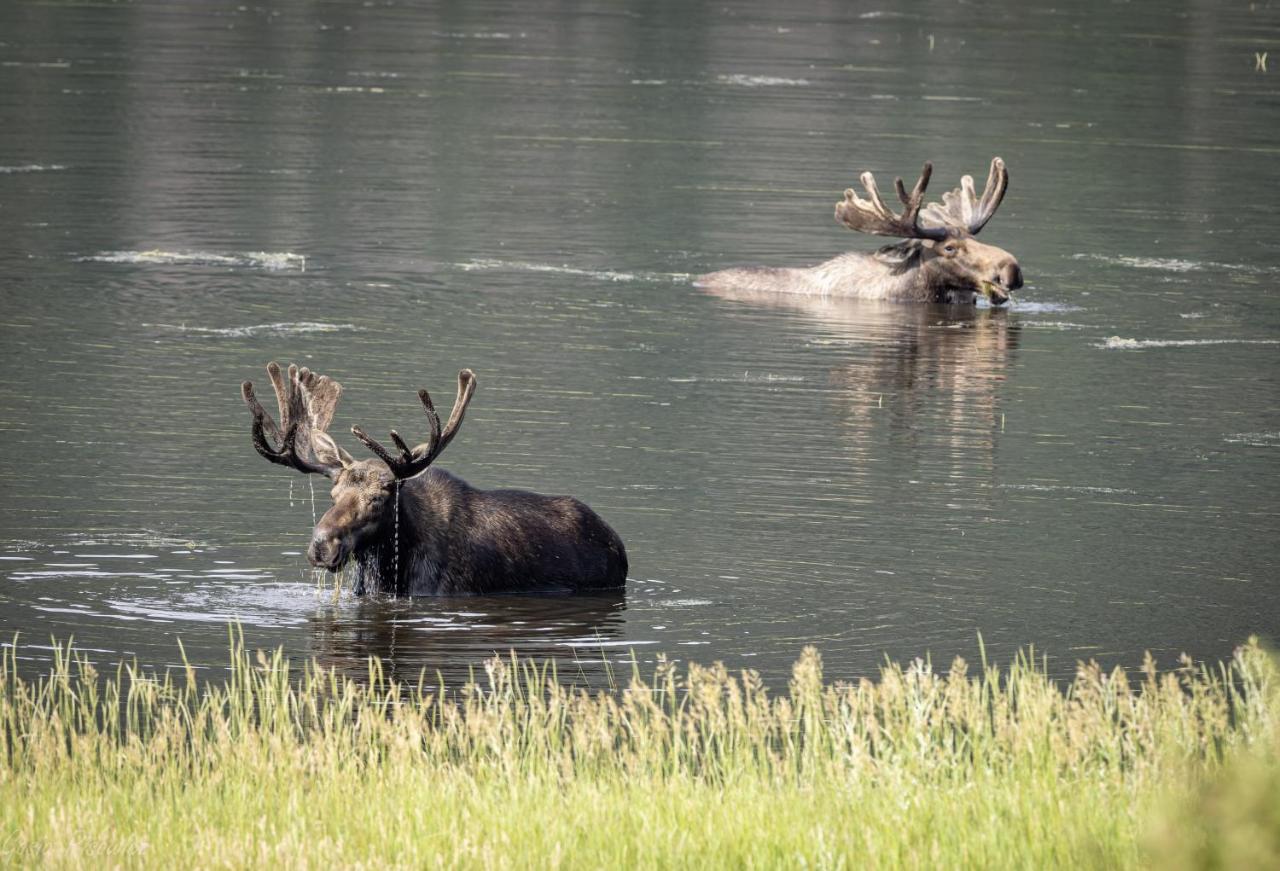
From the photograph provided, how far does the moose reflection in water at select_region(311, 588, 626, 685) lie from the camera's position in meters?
11.7

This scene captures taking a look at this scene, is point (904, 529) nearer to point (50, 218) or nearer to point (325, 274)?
point (325, 274)

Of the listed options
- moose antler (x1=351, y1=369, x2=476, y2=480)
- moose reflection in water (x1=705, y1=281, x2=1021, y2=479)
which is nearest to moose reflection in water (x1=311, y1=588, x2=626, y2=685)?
moose antler (x1=351, y1=369, x2=476, y2=480)

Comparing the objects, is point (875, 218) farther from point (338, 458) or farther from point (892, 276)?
point (338, 458)

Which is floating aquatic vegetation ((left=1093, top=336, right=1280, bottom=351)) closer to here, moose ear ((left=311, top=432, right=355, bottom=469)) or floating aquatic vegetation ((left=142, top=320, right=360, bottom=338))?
floating aquatic vegetation ((left=142, top=320, right=360, bottom=338))

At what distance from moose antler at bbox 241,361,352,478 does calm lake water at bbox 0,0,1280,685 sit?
56 cm

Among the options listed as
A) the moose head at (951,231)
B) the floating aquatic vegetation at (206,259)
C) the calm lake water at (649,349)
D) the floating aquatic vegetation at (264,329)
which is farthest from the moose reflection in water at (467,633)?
the floating aquatic vegetation at (206,259)

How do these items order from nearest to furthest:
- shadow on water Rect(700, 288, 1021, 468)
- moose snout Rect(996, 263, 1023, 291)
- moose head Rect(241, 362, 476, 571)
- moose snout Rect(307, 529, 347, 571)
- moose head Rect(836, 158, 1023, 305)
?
moose snout Rect(307, 529, 347, 571)
moose head Rect(241, 362, 476, 571)
shadow on water Rect(700, 288, 1021, 468)
moose snout Rect(996, 263, 1023, 291)
moose head Rect(836, 158, 1023, 305)

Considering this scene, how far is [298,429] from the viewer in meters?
13.3

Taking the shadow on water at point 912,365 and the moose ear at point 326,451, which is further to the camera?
the shadow on water at point 912,365

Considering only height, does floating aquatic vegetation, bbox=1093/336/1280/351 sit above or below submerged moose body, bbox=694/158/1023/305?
below

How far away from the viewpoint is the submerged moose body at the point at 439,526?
12984mm

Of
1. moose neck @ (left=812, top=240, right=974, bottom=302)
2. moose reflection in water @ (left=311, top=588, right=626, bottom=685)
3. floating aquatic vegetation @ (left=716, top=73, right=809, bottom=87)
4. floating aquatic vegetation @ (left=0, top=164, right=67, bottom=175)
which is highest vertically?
floating aquatic vegetation @ (left=716, top=73, right=809, bottom=87)

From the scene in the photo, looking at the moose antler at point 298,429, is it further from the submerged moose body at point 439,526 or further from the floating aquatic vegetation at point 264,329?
the floating aquatic vegetation at point 264,329

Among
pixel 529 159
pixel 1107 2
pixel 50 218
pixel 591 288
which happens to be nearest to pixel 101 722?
pixel 591 288
